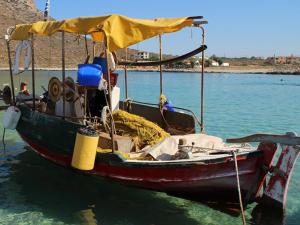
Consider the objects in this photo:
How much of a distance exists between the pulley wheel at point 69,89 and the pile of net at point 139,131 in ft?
3.85

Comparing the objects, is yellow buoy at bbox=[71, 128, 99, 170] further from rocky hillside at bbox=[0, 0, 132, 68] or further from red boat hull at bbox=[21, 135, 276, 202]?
rocky hillside at bbox=[0, 0, 132, 68]

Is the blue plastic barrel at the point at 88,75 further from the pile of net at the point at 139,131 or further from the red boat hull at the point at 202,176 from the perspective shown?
the red boat hull at the point at 202,176

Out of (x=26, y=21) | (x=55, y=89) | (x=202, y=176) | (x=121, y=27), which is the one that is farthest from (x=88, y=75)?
(x=26, y=21)

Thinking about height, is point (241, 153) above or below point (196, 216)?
above

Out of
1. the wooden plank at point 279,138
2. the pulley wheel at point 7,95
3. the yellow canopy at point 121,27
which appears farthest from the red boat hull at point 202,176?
the pulley wheel at point 7,95

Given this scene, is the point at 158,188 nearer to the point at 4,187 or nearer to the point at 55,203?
the point at 55,203

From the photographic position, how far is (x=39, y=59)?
94250 millimetres

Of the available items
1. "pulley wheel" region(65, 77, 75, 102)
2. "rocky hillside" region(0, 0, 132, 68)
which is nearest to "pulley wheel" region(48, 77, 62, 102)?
"pulley wheel" region(65, 77, 75, 102)

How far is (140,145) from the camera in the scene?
909 cm

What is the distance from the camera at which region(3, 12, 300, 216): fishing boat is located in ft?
23.9

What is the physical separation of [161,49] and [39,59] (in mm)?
87913

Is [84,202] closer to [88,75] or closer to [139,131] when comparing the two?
[139,131]

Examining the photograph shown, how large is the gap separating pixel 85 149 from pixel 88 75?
150 centimetres

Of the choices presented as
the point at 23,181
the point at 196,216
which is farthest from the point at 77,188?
the point at 196,216
